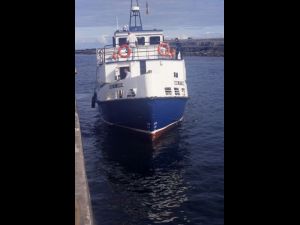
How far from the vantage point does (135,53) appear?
27703 millimetres

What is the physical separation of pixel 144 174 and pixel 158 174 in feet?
2.48

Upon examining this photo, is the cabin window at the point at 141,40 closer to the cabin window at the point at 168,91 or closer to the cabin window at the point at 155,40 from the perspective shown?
the cabin window at the point at 155,40

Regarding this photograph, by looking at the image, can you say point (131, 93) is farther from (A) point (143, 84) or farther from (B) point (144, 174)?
(B) point (144, 174)

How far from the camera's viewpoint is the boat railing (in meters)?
26.6

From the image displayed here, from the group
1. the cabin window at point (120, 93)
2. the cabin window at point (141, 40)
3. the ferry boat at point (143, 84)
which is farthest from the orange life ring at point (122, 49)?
the cabin window at point (120, 93)

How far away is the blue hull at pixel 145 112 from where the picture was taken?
2228cm

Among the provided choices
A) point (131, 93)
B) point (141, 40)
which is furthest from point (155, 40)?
point (131, 93)

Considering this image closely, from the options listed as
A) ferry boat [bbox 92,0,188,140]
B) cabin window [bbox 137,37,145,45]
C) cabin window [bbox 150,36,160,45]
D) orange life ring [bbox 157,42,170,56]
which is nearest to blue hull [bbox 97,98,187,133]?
ferry boat [bbox 92,0,188,140]

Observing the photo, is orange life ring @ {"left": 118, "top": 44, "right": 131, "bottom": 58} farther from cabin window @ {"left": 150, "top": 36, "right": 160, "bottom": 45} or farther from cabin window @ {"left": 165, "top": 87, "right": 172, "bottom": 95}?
cabin window @ {"left": 165, "top": 87, "right": 172, "bottom": 95}

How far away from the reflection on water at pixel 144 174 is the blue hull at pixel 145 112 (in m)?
0.91
